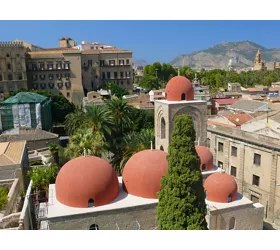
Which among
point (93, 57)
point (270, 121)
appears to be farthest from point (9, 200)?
point (93, 57)

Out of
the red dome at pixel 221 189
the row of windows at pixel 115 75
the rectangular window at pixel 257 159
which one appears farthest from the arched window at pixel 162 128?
the row of windows at pixel 115 75

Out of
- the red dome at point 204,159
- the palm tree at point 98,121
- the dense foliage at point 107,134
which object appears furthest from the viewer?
the palm tree at point 98,121

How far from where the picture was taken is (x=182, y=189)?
1256 centimetres

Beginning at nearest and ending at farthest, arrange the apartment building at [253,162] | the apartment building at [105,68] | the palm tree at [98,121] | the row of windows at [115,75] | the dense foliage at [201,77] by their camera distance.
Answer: the apartment building at [253,162] → the palm tree at [98,121] → the apartment building at [105,68] → the row of windows at [115,75] → the dense foliage at [201,77]

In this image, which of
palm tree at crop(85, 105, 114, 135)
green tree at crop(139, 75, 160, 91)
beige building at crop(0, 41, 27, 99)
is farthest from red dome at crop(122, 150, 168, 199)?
green tree at crop(139, 75, 160, 91)

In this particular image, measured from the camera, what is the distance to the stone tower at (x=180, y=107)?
2038cm

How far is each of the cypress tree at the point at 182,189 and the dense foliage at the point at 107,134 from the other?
10.4 metres

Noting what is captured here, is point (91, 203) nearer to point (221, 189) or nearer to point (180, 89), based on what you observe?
point (221, 189)

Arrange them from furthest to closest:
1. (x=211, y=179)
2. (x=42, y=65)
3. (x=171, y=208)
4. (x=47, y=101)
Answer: (x=42, y=65) < (x=47, y=101) < (x=211, y=179) < (x=171, y=208)

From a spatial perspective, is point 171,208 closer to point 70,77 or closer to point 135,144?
point 135,144

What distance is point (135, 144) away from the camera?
2361 cm

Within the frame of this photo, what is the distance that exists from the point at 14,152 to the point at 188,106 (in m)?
14.2

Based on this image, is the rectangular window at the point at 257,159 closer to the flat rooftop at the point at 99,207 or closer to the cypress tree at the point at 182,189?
the flat rooftop at the point at 99,207

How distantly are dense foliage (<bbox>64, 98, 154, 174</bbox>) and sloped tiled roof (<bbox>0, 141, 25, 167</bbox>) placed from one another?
3.76 metres
